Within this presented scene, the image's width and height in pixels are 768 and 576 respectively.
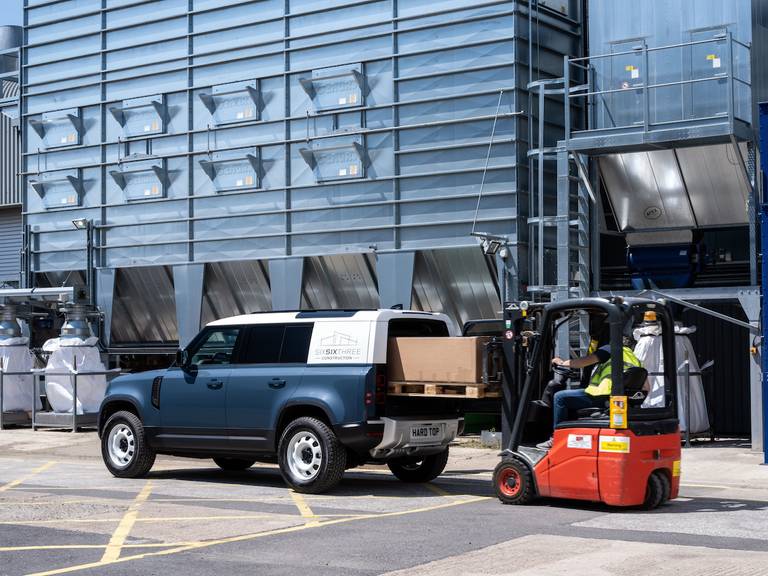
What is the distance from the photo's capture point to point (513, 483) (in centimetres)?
1177

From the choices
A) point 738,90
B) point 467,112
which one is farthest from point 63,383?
point 738,90

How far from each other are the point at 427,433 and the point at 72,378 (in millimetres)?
10559

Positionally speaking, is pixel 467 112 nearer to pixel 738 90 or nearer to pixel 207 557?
pixel 738 90

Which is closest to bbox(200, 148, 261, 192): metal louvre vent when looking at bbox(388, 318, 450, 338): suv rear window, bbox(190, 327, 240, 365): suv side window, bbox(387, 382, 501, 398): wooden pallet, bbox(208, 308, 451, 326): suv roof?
bbox(190, 327, 240, 365): suv side window

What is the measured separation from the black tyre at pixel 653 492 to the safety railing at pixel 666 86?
7.15 m

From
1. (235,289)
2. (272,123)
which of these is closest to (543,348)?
(272,123)

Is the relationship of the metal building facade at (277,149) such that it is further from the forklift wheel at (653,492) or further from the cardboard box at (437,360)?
the forklift wheel at (653,492)

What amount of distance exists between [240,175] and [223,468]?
25.8 ft

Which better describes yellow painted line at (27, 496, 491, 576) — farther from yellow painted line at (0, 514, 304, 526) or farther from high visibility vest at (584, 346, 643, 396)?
high visibility vest at (584, 346, 643, 396)

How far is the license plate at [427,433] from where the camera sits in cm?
1284

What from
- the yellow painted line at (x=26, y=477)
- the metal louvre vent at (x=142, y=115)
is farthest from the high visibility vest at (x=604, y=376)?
the metal louvre vent at (x=142, y=115)

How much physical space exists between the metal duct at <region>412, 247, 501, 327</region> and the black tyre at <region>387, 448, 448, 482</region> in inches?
216

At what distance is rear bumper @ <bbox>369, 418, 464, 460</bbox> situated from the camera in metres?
12.5

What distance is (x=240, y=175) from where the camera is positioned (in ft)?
71.9
